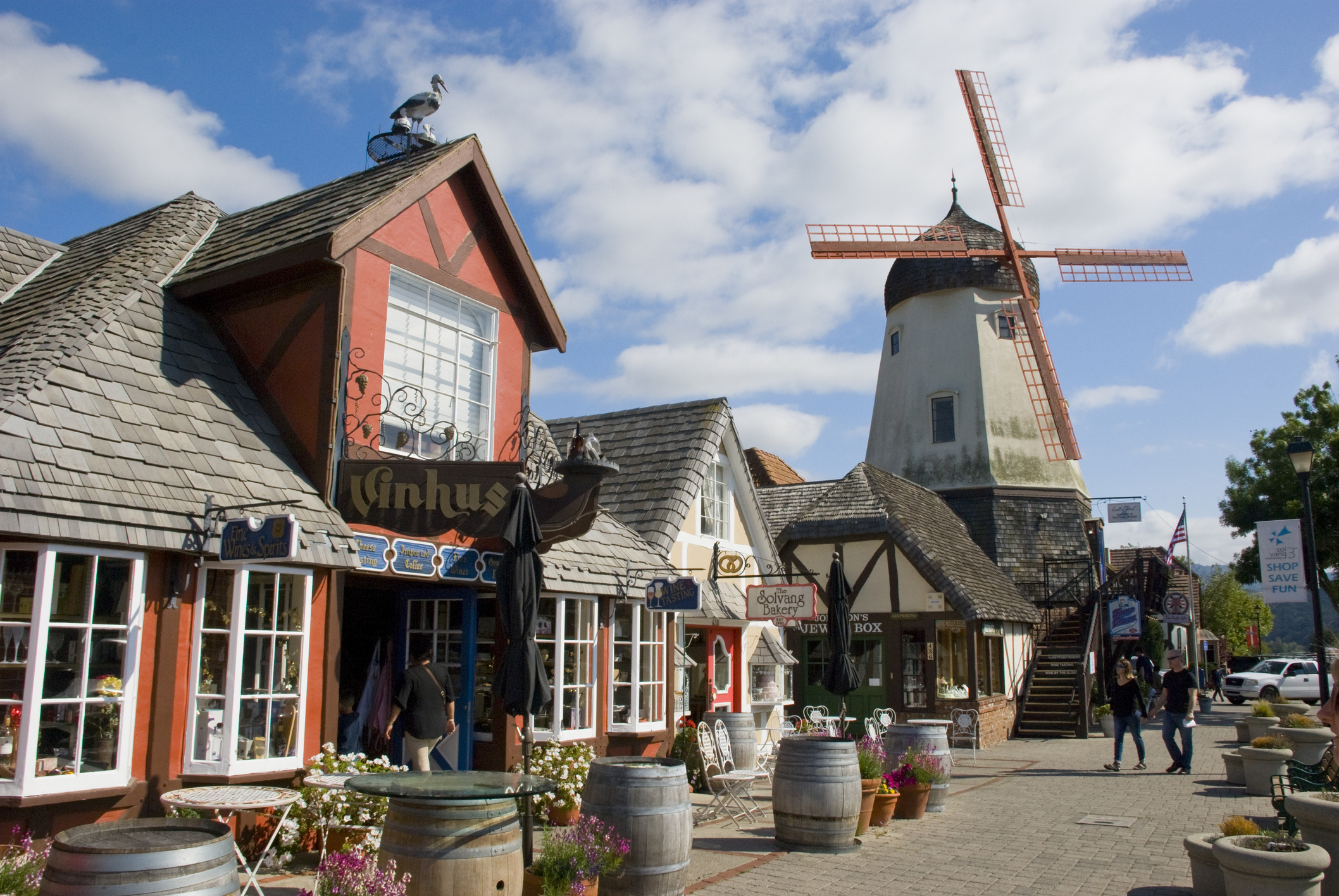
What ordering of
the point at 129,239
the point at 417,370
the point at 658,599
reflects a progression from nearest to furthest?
the point at 417,370 < the point at 129,239 < the point at 658,599

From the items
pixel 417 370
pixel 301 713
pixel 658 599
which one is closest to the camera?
pixel 301 713

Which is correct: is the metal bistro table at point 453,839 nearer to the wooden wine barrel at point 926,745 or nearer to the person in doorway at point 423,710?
the person in doorway at point 423,710

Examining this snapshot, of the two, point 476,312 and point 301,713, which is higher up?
point 476,312

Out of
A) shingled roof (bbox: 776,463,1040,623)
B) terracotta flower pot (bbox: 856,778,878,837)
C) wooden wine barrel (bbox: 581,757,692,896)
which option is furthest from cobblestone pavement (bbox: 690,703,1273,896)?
shingled roof (bbox: 776,463,1040,623)

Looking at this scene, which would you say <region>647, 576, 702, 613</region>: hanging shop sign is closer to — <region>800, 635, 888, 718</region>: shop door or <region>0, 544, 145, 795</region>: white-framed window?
<region>0, 544, 145, 795</region>: white-framed window

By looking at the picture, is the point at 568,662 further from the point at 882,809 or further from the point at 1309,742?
the point at 1309,742

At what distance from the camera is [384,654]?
10.1m

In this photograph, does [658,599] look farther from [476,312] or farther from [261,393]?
[261,393]

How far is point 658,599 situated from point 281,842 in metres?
5.05

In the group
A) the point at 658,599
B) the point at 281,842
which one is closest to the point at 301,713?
the point at 281,842

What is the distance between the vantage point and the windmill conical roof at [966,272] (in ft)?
95.3

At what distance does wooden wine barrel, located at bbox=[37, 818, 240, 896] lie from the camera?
12.1ft

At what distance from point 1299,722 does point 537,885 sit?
11.7 meters

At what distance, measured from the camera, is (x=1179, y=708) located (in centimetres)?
1413
